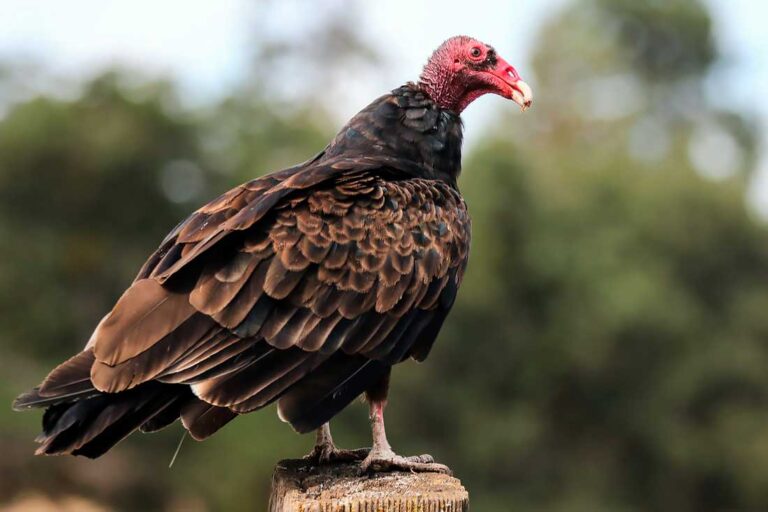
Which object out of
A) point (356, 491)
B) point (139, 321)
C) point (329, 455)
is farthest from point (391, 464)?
point (139, 321)

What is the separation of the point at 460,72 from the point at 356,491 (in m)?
2.25

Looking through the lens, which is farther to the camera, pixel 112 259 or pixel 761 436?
pixel 761 436

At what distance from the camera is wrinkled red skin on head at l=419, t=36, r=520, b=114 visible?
→ 5.50m

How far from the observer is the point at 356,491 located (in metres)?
4.01

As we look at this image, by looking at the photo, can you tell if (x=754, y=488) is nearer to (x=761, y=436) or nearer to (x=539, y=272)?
(x=761, y=436)

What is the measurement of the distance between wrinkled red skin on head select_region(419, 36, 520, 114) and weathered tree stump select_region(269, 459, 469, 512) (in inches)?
72.8

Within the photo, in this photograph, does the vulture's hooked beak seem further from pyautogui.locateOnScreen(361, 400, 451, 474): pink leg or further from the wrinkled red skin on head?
pyautogui.locateOnScreen(361, 400, 451, 474): pink leg

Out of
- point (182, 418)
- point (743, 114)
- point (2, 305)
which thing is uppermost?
point (743, 114)

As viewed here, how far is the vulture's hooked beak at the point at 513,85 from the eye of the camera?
543 cm

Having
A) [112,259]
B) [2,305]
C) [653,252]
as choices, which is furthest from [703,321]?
[2,305]

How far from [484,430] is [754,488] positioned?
215 inches

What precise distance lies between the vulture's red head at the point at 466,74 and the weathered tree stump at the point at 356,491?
1854 millimetres

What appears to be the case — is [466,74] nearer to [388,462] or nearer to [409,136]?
[409,136]

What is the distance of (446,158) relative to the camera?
17.6ft
